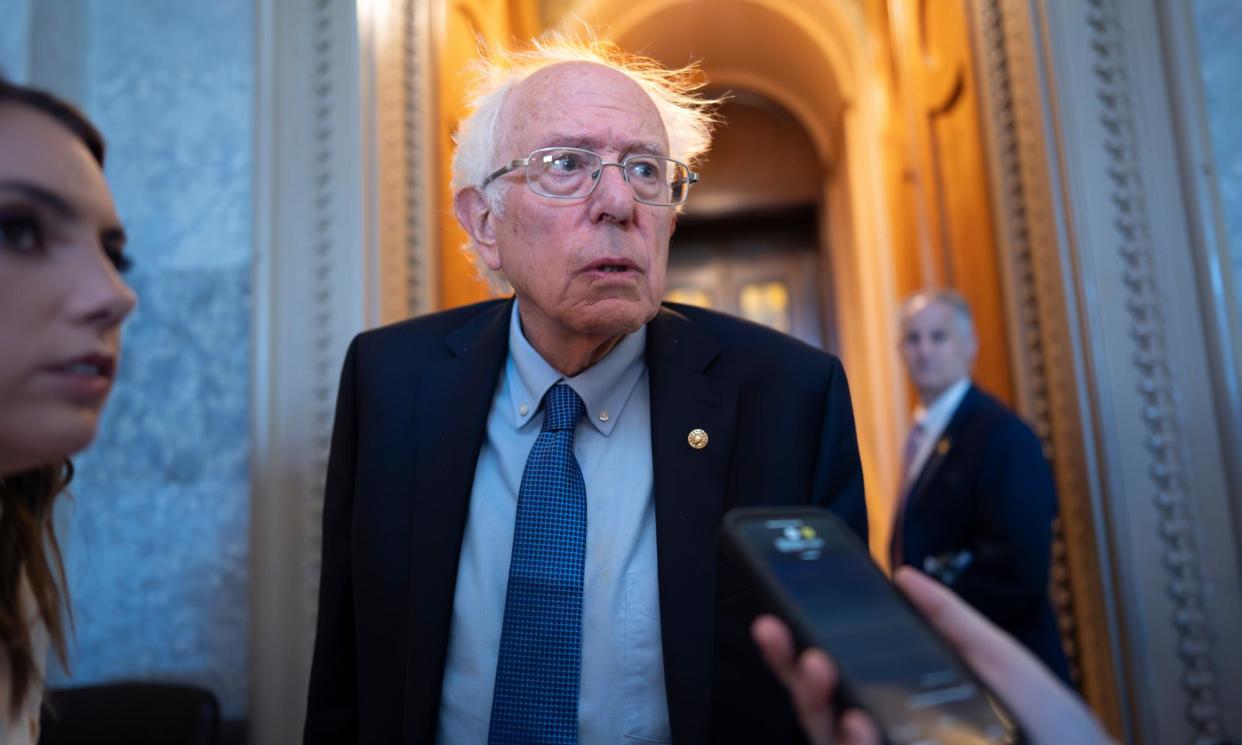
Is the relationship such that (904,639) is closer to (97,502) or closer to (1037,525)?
(1037,525)

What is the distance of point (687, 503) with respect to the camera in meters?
1.32

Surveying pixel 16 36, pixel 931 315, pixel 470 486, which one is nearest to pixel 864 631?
pixel 470 486

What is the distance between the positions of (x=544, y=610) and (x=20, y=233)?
861 mm

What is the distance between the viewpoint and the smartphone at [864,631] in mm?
667

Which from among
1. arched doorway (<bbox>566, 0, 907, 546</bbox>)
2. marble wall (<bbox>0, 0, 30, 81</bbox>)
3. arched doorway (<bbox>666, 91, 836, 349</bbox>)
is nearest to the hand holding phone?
marble wall (<bbox>0, 0, 30, 81</bbox>)

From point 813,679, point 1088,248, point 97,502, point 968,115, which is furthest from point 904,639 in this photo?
point 968,115

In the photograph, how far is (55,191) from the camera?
846mm

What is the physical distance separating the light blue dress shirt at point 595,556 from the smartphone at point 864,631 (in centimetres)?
53

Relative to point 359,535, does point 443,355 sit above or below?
above

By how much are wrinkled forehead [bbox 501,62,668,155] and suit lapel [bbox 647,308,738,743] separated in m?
0.39

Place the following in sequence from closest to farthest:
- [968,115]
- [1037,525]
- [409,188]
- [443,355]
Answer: [443,355], [1037,525], [409,188], [968,115]

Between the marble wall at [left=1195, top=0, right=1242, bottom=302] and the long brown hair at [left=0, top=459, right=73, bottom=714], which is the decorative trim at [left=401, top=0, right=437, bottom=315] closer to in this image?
the long brown hair at [left=0, top=459, right=73, bottom=714]

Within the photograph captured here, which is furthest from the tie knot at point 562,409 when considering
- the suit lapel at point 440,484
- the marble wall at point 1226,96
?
the marble wall at point 1226,96

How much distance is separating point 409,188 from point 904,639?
2.30 meters
